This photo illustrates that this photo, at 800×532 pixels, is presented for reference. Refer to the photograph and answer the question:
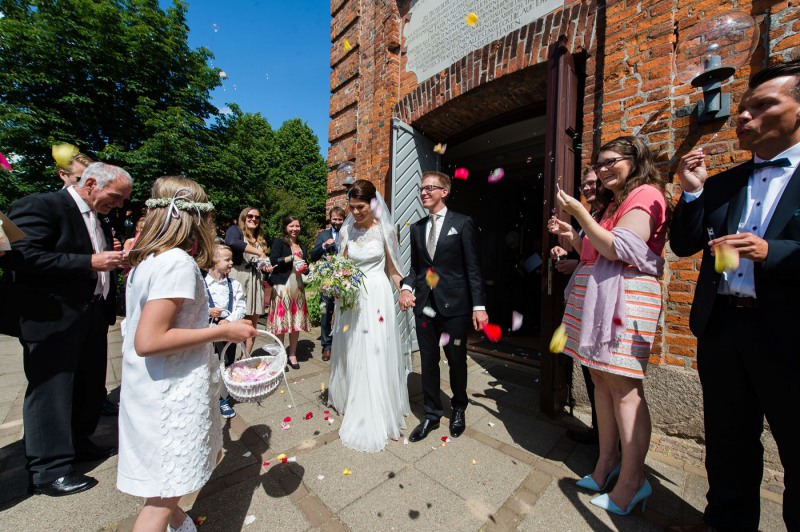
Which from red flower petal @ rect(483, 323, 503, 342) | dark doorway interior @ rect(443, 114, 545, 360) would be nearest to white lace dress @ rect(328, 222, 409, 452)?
red flower petal @ rect(483, 323, 503, 342)

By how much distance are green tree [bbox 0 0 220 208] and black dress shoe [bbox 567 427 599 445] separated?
44.6ft

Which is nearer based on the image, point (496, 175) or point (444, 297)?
point (444, 297)

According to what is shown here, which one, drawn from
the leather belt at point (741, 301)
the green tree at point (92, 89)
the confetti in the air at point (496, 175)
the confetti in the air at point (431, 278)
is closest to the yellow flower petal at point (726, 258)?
the leather belt at point (741, 301)

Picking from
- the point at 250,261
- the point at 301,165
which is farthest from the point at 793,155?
the point at 301,165

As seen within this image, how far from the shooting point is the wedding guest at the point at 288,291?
4.58 meters

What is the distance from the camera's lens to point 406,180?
5184 millimetres

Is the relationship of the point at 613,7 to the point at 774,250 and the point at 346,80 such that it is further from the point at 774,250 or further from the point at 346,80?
the point at 346,80

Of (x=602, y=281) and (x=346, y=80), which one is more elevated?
(x=346, y=80)

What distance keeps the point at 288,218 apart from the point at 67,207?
8.55 ft

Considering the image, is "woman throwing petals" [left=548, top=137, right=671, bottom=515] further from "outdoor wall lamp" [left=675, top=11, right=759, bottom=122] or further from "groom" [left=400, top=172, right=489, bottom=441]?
"groom" [left=400, top=172, right=489, bottom=441]

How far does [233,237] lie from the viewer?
4.49 meters

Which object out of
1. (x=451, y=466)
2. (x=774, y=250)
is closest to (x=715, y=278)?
(x=774, y=250)

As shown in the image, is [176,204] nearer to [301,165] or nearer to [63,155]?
[63,155]

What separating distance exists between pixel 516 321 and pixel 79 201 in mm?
7622
